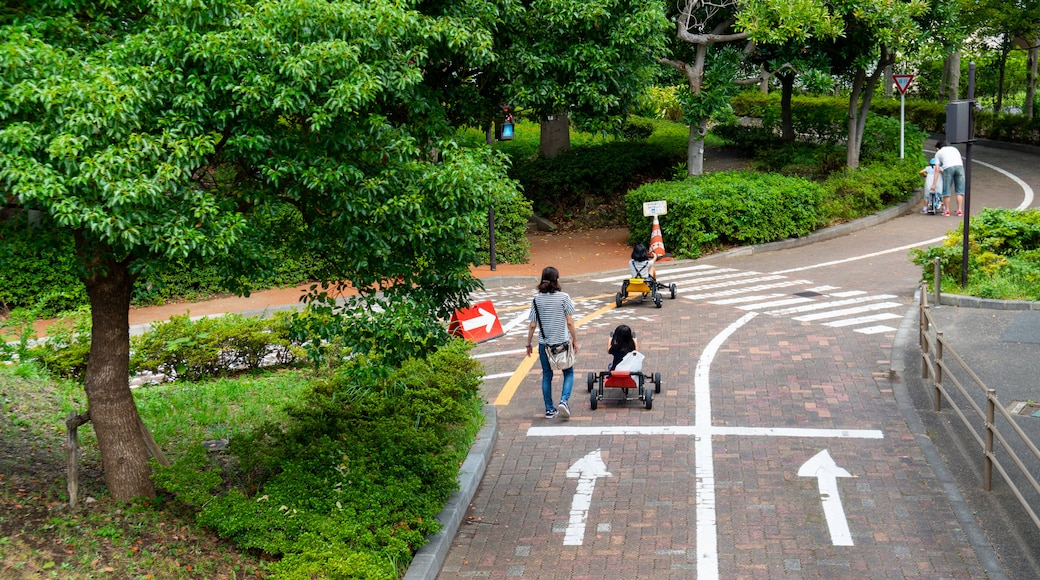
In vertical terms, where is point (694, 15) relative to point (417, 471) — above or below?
above

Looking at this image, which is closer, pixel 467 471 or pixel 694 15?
pixel 467 471

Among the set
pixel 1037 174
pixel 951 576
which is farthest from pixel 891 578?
pixel 1037 174

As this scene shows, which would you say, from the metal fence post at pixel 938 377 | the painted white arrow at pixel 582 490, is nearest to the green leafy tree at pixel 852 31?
the metal fence post at pixel 938 377

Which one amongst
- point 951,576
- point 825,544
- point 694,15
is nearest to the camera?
point 951,576

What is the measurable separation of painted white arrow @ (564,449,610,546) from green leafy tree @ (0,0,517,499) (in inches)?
84.0

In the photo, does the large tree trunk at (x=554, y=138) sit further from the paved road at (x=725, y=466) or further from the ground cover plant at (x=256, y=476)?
the ground cover plant at (x=256, y=476)

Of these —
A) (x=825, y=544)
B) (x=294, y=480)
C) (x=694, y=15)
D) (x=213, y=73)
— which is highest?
(x=694, y=15)

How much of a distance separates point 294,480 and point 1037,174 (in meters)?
28.5

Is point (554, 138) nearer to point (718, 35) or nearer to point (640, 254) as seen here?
point (718, 35)

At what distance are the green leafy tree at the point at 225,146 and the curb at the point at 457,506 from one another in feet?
5.82

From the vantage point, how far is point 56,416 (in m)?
10.2

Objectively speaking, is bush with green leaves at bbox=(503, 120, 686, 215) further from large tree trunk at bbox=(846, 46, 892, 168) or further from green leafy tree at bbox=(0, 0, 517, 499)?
green leafy tree at bbox=(0, 0, 517, 499)

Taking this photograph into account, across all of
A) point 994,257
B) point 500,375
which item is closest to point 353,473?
point 500,375

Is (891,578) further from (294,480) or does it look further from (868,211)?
(868,211)
